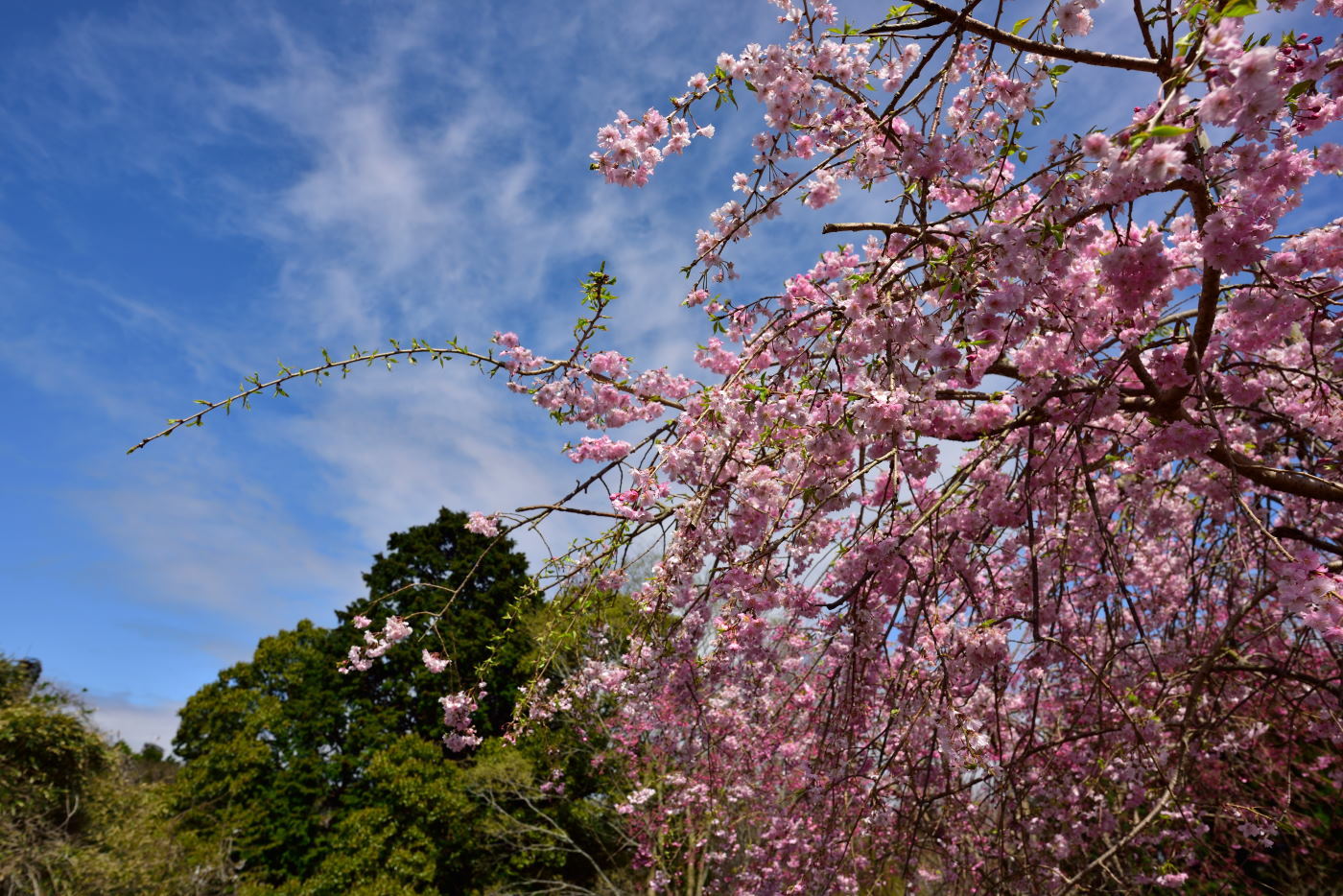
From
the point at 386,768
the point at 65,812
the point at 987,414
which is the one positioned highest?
the point at 987,414

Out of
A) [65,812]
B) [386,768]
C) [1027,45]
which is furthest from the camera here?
[386,768]

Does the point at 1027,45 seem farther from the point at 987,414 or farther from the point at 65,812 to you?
the point at 65,812

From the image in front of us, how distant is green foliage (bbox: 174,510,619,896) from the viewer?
13.8m

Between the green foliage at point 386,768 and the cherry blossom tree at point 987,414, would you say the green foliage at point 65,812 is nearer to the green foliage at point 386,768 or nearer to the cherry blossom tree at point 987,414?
the green foliage at point 386,768

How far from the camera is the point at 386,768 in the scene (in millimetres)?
14266

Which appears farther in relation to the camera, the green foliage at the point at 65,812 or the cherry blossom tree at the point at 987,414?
the green foliage at the point at 65,812

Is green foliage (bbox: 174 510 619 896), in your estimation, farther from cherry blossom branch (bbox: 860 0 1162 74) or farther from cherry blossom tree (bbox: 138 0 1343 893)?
cherry blossom branch (bbox: 860 0 1162 74)

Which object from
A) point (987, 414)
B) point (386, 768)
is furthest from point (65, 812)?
point (987, 414)

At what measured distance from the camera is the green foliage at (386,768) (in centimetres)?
1375

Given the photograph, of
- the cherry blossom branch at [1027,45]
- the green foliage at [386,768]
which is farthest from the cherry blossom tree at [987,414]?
the green foliage at [386,768]

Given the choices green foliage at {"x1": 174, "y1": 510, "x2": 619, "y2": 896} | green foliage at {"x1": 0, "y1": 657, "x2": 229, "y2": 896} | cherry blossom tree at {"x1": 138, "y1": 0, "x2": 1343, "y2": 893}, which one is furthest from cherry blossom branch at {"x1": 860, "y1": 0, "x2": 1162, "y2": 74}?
green foliage at {"x1": 0, "y1": 657, "x2": 229, "y2": 896}

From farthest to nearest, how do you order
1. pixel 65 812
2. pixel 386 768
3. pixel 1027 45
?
pixel 386 768 < pixel 65 812 < pixel 1027 45

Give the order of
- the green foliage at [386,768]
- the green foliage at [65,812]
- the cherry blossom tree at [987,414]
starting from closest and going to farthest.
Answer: the cherry blossom tree at [987,414], the green foliage at [65,812], the green foliage at [386,768]

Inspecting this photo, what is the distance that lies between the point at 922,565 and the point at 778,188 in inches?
70.1
